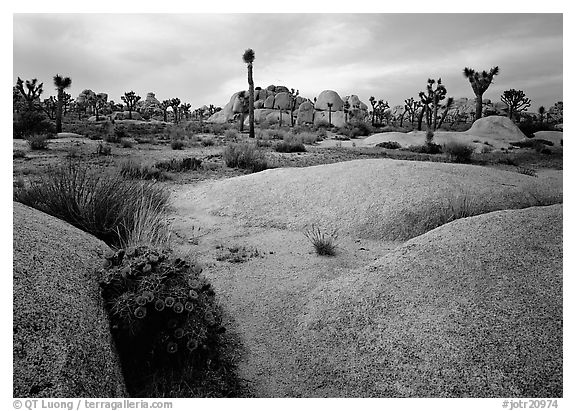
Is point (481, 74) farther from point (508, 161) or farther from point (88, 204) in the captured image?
point (88, 204)

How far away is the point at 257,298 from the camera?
3.65 metres

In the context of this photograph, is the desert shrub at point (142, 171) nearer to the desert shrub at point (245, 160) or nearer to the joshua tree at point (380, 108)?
the desert shrub at point (245, 160)

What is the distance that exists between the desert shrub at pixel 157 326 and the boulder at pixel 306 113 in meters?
50.3

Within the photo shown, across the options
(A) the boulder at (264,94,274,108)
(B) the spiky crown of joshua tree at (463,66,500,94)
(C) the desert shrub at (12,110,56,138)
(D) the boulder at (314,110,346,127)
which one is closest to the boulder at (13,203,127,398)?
(B) the spiky crown of joshua tree at (463,66,500,94)

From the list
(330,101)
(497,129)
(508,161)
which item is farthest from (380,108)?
(508,161)

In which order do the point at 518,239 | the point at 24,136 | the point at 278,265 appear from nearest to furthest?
1. the point at 518,239
2. the point at 278,265
3. the point at 24,136

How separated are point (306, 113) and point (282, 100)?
512 cm

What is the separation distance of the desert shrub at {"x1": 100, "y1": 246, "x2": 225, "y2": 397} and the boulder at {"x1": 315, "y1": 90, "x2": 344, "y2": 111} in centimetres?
5436

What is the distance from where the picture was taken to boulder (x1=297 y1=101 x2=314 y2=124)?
52778 mm

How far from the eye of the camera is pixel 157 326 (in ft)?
8.40

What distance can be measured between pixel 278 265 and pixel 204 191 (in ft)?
12.1

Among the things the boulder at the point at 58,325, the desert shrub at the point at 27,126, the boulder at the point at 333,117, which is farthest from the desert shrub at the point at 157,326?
the boulder at the point at 333,117
